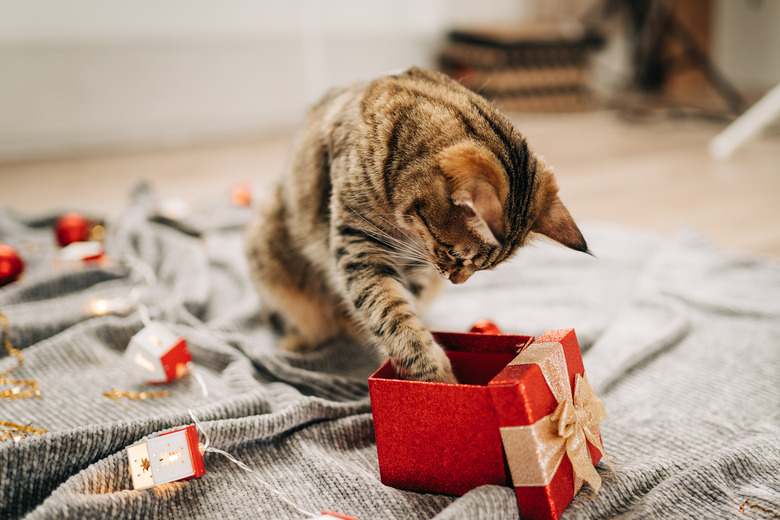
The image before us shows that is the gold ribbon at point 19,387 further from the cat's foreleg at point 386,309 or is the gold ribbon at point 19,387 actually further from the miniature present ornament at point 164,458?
the cat's foreleg at point 386,309

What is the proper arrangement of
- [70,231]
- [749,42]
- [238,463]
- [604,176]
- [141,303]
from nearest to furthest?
[238,463]
[141,303]
[70,231]
[604,176]
[749,42]

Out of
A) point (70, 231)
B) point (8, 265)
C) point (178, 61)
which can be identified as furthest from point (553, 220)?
point (178, 61)

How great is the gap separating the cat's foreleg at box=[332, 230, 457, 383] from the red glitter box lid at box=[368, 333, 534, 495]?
0.05 metres

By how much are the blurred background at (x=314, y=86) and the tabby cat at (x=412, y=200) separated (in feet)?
3.85

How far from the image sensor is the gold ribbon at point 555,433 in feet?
2.04

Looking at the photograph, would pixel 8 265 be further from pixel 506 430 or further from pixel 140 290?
pixel 506 430

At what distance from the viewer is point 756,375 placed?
3.20 feet

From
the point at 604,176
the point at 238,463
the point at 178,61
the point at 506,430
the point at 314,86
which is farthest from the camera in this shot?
the point at 314,86

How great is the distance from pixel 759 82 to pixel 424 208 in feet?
14.4

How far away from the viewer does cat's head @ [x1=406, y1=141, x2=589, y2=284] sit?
731mm

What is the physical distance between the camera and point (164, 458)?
0.70 m

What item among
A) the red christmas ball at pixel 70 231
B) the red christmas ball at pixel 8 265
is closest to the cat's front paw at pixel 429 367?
the red christmas ball at pixel 8 265

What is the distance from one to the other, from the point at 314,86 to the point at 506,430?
3240mm

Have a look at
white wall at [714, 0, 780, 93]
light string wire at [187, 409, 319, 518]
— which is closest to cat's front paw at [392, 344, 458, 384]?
light string wire at [187, 409, 319, 518]
